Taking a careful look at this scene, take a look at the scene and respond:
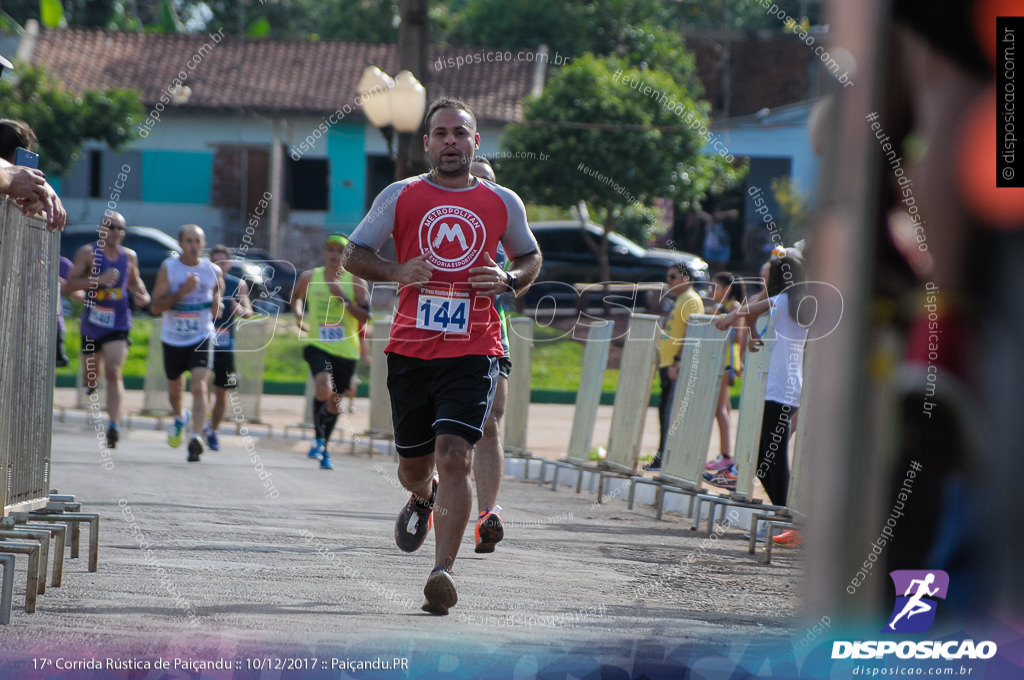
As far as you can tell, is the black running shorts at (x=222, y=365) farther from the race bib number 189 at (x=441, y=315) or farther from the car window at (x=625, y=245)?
the car window at (x=625, y=245)

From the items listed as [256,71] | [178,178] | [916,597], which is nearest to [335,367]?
[916,597]

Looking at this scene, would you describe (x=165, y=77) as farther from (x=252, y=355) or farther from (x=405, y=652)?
(x=405, y=652)

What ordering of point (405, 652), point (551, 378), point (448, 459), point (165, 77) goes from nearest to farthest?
point (405, 652), point (448, 459), point (551, 378), point (165, 77)

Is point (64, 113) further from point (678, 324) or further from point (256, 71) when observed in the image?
point (678, 324)

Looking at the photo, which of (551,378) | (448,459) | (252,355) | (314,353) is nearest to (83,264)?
(314,353)

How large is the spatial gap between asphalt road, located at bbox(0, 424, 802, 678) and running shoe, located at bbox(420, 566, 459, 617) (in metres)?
0.08

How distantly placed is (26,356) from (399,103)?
25.4 feet

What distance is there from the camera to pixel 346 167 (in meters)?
34.0

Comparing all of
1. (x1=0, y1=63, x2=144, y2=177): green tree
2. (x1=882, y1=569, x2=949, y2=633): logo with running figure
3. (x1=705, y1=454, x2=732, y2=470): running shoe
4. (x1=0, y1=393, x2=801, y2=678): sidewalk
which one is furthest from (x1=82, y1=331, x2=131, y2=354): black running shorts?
(x1=0, y1=63, x2=144, y2=177): green tree

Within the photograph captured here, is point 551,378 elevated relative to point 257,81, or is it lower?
lower

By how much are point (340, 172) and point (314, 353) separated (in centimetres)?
2229

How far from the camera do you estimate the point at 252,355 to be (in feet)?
55.7

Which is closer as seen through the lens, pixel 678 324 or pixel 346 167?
pixel 678 324

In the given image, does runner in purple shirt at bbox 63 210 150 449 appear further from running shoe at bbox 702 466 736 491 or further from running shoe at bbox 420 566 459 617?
running shoe at bbox 420 566 459 617
